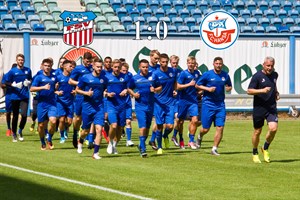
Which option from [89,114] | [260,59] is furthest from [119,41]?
[89,114]

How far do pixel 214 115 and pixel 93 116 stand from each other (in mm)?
2698

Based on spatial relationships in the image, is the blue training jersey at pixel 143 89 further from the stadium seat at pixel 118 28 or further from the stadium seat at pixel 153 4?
the stadium seat at pixel 153 4

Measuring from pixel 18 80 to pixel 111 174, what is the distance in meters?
9.86

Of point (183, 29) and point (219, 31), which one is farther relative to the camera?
point (183, 29)

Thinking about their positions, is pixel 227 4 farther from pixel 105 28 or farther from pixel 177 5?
pixel 105 28

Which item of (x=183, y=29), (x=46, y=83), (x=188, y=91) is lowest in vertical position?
(x=188, y=91)

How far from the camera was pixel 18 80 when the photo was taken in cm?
2586

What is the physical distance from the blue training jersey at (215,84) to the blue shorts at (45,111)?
140 inches

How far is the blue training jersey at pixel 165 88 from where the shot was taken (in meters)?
21.6

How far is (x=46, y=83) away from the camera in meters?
22.2

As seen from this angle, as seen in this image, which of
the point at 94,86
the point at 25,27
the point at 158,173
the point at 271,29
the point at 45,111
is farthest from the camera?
the point at 271,29

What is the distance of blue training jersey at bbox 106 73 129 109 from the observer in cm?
2094

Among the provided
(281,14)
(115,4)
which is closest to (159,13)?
Result: (115,4)

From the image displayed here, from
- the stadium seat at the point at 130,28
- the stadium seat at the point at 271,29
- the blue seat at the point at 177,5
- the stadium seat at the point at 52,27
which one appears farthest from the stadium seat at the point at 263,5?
the stadium seat at the point at 52,27
